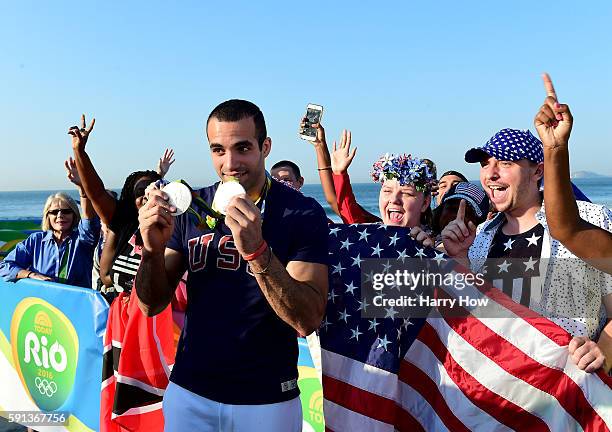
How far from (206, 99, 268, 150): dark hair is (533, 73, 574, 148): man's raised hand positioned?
4.18ft

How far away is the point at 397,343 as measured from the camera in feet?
11.6

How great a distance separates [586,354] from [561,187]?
103cm

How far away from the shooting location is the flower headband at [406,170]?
415cm

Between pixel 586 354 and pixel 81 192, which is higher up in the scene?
pixel 81 192

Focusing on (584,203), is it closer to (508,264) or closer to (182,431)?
(508,264)

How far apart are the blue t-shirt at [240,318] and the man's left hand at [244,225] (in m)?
0.41

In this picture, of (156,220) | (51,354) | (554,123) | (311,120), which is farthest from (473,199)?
(51,354)

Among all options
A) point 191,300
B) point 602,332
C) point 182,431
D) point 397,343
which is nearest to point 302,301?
point 191,300

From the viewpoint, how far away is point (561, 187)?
2.38m

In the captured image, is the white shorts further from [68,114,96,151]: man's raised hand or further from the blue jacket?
the blue jacket

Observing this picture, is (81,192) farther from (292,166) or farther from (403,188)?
(403,188)

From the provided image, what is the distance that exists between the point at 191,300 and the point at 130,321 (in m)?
1.97

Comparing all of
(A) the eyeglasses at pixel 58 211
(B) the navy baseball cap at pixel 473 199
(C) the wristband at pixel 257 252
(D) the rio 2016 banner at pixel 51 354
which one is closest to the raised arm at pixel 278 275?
(C) the wristband at pixel 257 252

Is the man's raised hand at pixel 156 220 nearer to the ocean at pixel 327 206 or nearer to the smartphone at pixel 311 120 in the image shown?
the smartphone at pixel 311 120
